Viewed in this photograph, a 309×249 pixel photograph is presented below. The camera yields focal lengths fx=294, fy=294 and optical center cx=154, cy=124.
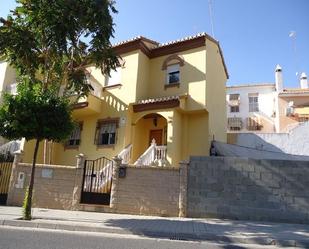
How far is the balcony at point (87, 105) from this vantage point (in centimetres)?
1731

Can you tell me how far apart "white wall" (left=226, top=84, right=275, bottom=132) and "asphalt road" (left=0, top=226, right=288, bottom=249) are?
2752 cm

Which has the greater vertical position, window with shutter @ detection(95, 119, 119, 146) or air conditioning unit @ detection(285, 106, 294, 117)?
air conditioning unit @ detection(285, 106, 294, 117)

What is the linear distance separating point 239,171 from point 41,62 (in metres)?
10.9

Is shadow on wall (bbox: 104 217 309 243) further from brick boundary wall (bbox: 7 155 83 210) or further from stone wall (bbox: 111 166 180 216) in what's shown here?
brick boundary wall (bbox: 7 155 83 210)

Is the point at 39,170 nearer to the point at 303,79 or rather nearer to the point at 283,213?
the point at 283,213

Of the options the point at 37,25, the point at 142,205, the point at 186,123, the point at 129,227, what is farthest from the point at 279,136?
the point at 37,25

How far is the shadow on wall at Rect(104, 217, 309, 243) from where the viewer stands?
25.6 ft

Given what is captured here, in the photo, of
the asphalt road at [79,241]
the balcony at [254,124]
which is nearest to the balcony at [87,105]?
the asphalt road at [79,241]

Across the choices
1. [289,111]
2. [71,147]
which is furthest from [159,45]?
[289,111]

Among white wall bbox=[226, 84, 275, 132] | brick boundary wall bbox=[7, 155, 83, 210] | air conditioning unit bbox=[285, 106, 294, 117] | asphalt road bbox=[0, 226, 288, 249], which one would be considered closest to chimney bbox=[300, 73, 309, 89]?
white wall bbox=[226, 84, 275, 132]

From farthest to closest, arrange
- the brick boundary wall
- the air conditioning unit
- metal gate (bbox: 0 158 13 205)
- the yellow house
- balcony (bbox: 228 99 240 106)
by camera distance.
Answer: balcony (bbox: 228 99 240 106) < the air conditioning unit < the yellow house < metal gate (bbox: 0 158 13 205) < the brick boundary wall

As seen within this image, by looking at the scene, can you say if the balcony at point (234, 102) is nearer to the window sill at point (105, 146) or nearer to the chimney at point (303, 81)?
the chimney at point (303, 81)

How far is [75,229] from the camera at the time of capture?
8328 millimetres

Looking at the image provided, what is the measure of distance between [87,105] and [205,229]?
437 inches
